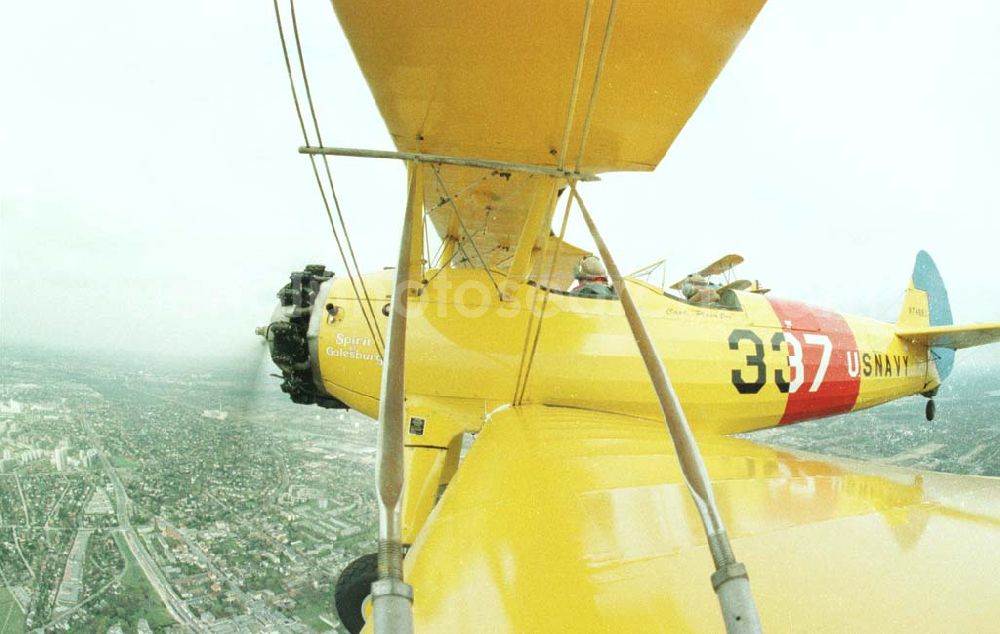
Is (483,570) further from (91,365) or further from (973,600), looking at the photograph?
(91,365)

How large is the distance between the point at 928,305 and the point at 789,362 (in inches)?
150

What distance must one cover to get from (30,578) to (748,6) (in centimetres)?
915

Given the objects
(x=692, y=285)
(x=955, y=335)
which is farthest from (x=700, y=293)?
(x=955, y=335)

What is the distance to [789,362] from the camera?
3736 millimetres

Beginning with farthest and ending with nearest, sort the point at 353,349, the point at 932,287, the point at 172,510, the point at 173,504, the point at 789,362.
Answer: the point at 173,504 < the point at 172,510 < the point at 932,287 < the point at 789,362 < the point at 353,349

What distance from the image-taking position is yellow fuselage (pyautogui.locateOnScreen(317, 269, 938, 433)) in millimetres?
3115

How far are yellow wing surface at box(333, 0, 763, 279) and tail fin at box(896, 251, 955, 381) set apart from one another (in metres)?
5.06

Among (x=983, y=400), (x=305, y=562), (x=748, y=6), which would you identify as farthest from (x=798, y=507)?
(x=983, y=400)

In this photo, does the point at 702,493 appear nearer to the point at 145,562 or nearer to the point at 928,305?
the point at 928,305

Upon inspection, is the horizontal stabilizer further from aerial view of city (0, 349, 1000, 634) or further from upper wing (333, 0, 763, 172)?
aerial view of city (0, 349, 1000, 634)

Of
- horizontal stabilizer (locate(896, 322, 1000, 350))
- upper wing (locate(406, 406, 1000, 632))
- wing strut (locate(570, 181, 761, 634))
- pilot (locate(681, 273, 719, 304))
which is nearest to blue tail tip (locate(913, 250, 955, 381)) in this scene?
horizontal stabilizer (locate(896, 322, 1000, 350))

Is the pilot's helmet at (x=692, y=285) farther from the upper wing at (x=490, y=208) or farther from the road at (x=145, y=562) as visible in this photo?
the road at (x=145, y=562)

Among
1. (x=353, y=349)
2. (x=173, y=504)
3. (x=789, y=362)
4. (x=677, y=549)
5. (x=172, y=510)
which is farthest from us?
(x=173, y=504)

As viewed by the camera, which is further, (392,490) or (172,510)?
(172,510)
